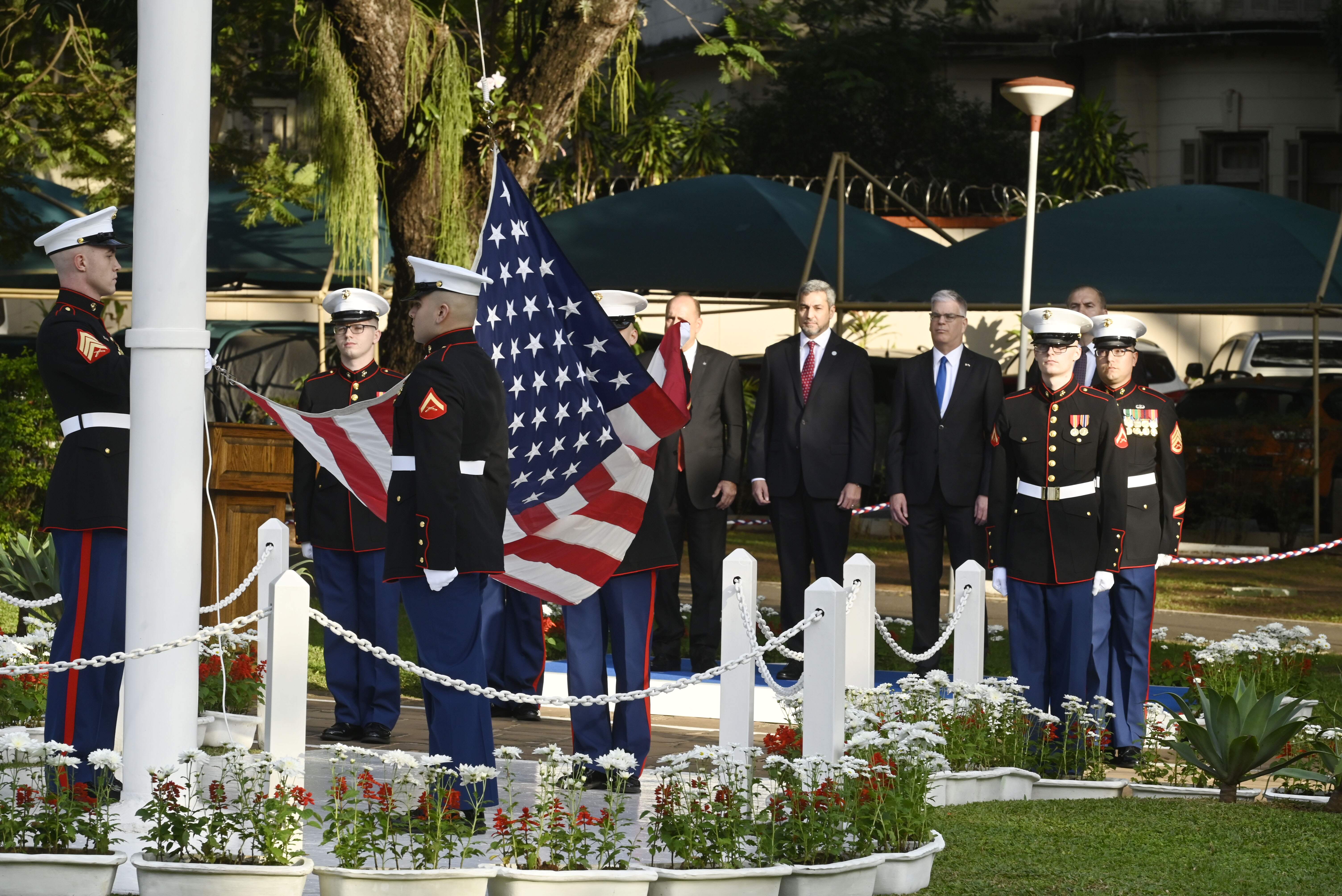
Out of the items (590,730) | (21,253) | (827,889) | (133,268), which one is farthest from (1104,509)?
(21,253)

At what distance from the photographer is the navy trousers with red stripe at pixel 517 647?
9047 millimetres

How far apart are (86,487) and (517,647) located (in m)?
2.97

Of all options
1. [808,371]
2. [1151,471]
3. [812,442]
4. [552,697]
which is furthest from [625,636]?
[808,371]

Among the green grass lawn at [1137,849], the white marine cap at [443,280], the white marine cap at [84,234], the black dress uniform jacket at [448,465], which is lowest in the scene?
the green grass lawn at [1137,849]

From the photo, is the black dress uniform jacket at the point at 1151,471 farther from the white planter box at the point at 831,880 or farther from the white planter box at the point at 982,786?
the white planter box at the point at 831,880

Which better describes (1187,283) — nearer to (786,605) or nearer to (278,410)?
(786,605)

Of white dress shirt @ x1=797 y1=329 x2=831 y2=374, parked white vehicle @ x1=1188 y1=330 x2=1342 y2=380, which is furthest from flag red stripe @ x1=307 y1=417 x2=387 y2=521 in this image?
parked white vehicle @ x1=1188 y1=330 x2=1342 y2=380

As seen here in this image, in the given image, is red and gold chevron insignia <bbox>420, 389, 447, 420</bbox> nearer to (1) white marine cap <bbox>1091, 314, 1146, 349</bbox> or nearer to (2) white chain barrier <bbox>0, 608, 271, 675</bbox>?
(2) white chain barrier <bbox>0, 608, 271, 675</bbox>

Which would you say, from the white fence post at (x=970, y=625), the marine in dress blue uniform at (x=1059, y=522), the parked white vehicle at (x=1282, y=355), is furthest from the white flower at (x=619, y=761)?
the parked white vehicle at (x=1282, y=355)

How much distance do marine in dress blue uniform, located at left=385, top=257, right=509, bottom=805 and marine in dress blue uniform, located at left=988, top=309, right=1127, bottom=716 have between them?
2.91 m

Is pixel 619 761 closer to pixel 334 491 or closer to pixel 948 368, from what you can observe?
pixel 334 491

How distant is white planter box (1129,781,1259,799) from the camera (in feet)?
24.8

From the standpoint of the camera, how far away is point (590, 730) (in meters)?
7.12

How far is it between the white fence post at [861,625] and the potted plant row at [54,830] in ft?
8.95
